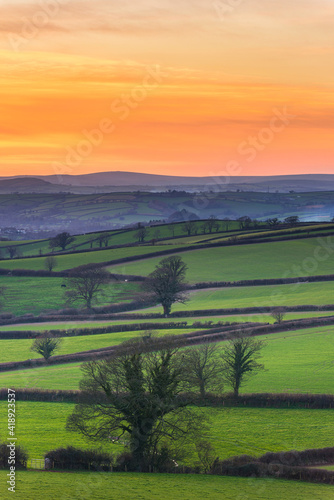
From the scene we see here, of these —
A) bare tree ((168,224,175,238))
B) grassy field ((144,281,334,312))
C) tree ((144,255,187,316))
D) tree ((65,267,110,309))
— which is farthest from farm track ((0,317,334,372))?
bare tree ((168,224,175,238))

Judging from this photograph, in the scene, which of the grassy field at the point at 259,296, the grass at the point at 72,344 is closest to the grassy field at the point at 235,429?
the grass at the point at 72,344

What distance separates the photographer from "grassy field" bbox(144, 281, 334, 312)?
291ft

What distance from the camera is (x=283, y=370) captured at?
5859 centimetres

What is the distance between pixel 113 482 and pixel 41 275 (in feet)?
281

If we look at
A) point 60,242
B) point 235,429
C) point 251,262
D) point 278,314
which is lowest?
point 235,429

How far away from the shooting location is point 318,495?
32.1 meters

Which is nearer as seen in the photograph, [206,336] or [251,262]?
[206,336]

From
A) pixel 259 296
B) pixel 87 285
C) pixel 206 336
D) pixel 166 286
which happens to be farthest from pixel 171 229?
pixel 206 336

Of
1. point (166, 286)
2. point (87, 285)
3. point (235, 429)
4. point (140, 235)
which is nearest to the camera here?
point (235, 429)

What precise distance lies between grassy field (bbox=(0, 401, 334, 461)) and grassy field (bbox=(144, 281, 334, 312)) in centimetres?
3966

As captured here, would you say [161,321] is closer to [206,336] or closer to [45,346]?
[206,336]

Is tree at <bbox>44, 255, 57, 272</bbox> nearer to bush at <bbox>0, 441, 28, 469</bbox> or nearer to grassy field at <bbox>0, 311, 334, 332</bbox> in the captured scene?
grassy field at <bbox>0, 311, 334, 332</bbox>

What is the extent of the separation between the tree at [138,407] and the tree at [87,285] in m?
57.4

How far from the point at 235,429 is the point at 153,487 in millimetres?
12363
